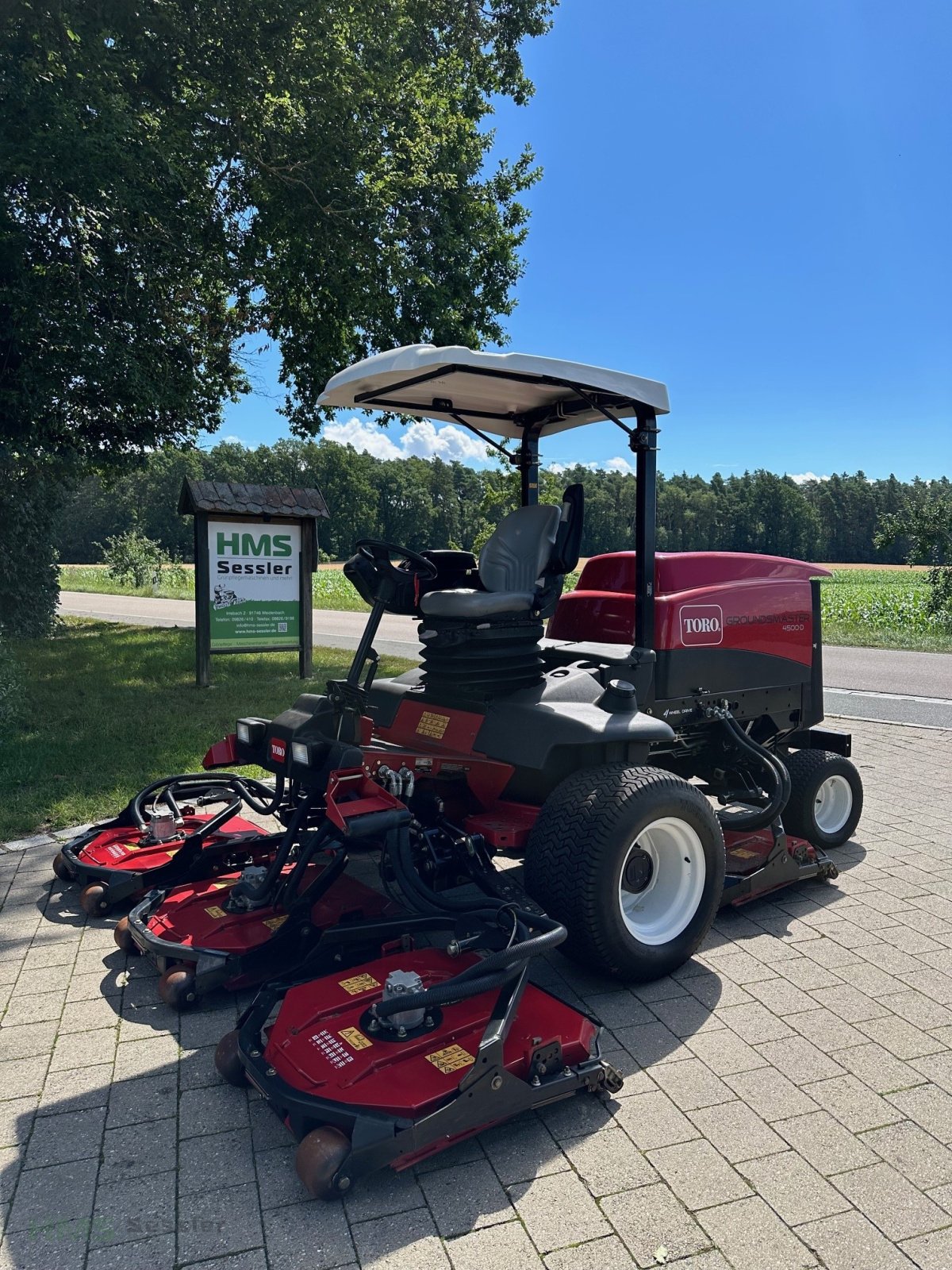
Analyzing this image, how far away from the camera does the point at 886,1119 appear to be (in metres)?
2.56

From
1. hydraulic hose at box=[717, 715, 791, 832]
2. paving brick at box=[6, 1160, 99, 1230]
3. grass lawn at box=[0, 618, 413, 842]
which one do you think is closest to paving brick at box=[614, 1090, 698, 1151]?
paving brick at box=[6, 1160, 99, 1230]

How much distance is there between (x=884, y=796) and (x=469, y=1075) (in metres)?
4.59

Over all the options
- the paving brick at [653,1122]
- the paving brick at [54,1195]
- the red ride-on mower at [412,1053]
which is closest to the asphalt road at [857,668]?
the paving brick at [653,1122]

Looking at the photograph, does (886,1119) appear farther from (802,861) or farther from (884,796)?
(884,796)

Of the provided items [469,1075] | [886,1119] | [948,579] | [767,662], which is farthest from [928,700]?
[948,579]

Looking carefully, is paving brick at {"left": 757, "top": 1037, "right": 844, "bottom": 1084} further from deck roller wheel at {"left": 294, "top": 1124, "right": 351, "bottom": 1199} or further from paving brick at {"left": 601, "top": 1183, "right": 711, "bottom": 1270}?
deck roller wheel at {"left": 294, "top": 1124, "right": 351, "bottom": 1199}

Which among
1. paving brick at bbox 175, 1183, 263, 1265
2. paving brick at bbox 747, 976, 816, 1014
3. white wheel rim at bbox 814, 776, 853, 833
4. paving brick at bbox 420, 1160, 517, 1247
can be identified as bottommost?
paving brick at bbox 175, 1183, 263, 1265

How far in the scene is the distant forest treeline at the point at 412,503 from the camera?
53.5 meters

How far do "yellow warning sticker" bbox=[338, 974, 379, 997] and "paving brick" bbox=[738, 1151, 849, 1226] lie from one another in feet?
3.77

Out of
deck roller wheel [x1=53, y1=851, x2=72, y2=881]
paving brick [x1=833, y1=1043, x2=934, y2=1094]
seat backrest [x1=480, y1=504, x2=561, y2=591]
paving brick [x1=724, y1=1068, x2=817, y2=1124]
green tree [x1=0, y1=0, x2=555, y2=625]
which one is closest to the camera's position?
paving brick [x1=724, y1=1068, x2=817, y2=1124]

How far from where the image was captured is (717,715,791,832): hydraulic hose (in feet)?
13.2

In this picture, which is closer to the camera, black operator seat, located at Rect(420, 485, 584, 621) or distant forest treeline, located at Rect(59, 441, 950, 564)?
black operator seat, located at Rect(420, 485, 584, 621)

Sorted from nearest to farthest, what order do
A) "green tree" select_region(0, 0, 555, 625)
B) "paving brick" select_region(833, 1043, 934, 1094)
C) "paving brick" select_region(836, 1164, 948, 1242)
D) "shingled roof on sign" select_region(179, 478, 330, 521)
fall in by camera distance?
1. "paving brick" select_region(836, 1164, 948, 1242)
2. "paving brick" select_region(833, 1043, 934, 1094)
3. "green tree" select_region(0, 0, 555, 625)
4. "shingled roof on sign" select_region(179, 478, 330, 521)

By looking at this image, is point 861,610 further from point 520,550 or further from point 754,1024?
point 754,1024
